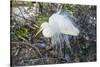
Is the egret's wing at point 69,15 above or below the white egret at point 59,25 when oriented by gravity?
above

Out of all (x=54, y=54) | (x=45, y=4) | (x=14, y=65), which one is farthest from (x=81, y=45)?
(x=14, y=65)

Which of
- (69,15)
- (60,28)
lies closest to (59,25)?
(60,28)

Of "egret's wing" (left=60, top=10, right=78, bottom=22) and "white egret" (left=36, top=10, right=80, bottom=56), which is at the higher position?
"egret's wing" (left=60, top=10, right=78, bottom=22)

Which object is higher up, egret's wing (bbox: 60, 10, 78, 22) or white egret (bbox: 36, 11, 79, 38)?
egret's wing (bbox: 60, 10, 78, 22)

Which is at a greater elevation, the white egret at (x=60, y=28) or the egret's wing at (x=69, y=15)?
the egret's wing at (x=69, y=15)

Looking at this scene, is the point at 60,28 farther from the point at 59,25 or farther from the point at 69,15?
the point at 69,15
